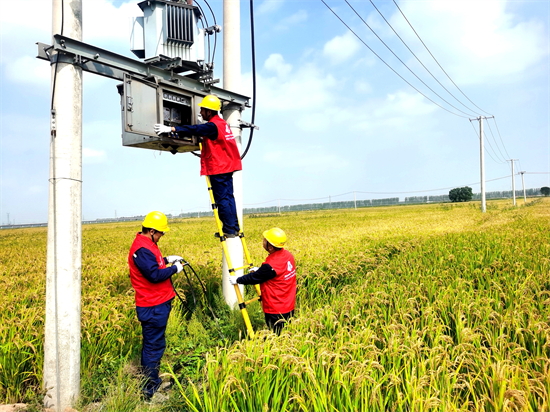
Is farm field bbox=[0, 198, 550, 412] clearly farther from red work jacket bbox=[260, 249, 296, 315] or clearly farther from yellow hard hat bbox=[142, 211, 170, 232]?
yellow hard hat bbox=[142, 211, 170, 232]

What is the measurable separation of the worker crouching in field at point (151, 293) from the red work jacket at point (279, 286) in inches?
48.9

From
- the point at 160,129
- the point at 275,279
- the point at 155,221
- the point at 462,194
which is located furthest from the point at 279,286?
the point at 462,194

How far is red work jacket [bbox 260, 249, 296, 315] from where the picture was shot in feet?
16.2

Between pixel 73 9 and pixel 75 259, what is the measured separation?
2.91 metres

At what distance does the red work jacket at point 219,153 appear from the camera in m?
5.36

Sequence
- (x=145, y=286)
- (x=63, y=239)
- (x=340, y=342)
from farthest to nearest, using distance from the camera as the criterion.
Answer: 1. (x=145, y=286)
2. (x=63, y=239)
3. (x=340, y=342)

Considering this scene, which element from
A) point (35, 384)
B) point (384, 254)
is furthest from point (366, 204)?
point (35, 384)

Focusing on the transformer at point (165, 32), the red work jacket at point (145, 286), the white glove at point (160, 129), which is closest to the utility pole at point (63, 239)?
the red work jacket at point (145, 286)

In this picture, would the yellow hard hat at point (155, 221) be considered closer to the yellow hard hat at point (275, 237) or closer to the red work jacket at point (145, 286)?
Result: the red work jacket at point (145, 286)

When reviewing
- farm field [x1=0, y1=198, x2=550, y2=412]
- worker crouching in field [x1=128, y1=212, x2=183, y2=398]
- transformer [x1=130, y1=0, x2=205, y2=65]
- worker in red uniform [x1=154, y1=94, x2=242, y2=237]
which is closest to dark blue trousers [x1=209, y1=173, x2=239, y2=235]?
worker in red uniform [x1=154, y1=94, x2=242, y2=237]

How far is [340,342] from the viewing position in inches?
150

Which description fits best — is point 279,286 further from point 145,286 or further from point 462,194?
point 462,194

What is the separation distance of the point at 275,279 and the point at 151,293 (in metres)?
1.58

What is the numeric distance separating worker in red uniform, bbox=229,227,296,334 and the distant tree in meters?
106
